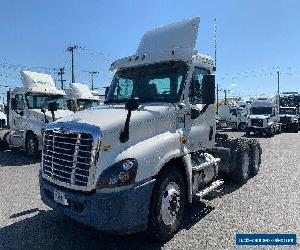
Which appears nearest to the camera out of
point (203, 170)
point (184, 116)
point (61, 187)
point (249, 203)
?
point (61, 187)

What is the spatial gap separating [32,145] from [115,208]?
10.7 m

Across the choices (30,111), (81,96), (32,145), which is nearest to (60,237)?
(32,145)

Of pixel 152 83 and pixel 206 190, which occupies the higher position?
pixel 152 83

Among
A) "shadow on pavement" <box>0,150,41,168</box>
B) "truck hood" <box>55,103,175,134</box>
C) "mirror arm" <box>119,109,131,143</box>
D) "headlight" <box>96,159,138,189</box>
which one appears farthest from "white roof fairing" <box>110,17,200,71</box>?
"shadow on pavement" <box>0,150,41,168</box>

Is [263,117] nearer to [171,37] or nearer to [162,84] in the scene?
[171,37]

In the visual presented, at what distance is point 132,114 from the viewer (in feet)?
17.2

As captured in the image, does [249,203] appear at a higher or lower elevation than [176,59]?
lower

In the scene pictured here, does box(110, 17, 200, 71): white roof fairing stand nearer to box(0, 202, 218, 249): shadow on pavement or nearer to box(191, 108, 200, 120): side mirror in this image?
box(191, 108, 200, 120): side mirror

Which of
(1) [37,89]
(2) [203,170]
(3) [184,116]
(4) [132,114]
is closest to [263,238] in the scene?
(2) [203,170]

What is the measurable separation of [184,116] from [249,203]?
274 centimetres

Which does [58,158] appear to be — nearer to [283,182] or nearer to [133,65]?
[133,65]

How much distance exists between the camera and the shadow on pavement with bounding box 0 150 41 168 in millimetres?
13166

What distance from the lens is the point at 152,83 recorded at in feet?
20.6

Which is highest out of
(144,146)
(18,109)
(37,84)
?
(37,84)
